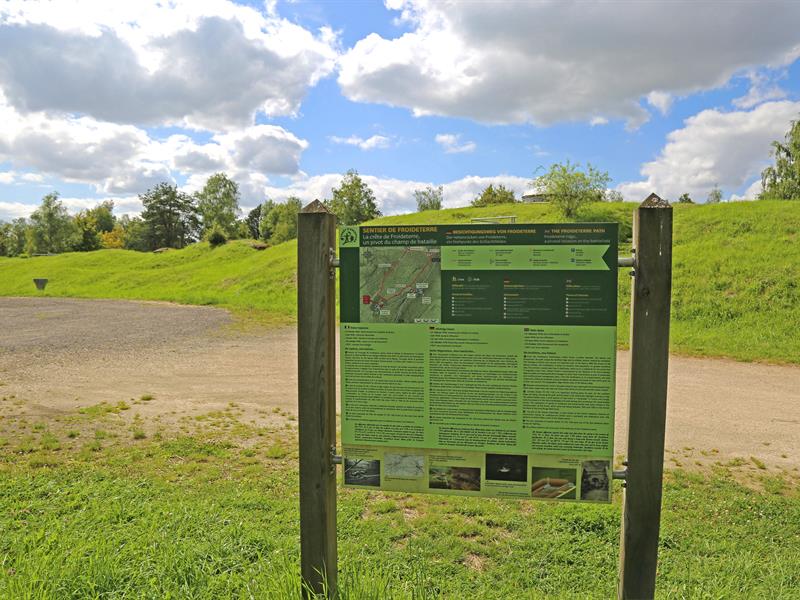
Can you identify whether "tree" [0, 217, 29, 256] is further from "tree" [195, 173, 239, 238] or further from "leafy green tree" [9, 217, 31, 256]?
"tree" [195, 173, 239, 238]

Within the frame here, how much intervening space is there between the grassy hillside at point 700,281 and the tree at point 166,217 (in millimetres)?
42497

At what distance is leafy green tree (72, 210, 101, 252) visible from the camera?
7619 cm

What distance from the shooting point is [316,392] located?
3037mm

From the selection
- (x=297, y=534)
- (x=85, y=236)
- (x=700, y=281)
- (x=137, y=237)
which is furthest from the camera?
(x=137, y=237)

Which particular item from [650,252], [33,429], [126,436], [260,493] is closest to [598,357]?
[650,252]

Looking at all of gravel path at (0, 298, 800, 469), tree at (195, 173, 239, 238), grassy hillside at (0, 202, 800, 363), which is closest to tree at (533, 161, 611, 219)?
grassy hillside at (0, 202, 800, 363)

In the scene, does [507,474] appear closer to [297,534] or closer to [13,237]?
[297,534]

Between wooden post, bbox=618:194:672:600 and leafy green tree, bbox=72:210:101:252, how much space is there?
8512 cm

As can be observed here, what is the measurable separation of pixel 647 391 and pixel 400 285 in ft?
4.35

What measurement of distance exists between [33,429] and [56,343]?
334 inches

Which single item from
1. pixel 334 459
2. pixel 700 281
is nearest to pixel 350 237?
pixel 334 459

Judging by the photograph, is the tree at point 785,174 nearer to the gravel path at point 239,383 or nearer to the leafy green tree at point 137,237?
the gravel path at point 239,383

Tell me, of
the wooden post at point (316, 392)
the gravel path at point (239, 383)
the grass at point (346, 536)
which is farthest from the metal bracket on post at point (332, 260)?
the gravel path at point (239, 383)

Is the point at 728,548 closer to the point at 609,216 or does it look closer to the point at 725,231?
the point at 725,231
